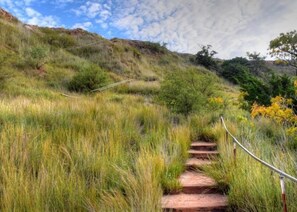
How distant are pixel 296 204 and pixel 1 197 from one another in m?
3.29

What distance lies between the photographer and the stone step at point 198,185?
189 inches

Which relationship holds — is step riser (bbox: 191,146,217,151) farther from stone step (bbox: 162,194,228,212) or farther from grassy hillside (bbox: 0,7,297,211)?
stone step (bbox: 162,194,228,212)

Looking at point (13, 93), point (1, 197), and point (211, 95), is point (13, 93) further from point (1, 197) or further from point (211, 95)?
point (1, 197)

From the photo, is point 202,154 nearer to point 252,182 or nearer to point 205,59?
point 252,182

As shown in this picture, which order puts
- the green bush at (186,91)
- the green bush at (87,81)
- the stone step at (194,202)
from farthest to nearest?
the green bush at (87,81) → the green bush at (186,91) → the stone step at (194,202)

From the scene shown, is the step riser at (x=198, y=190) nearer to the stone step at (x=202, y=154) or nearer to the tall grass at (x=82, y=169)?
the tall grass at (x=82, y=169)

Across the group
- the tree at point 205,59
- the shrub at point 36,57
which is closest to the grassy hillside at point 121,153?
the shrub at point 36,57

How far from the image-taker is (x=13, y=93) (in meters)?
12.5

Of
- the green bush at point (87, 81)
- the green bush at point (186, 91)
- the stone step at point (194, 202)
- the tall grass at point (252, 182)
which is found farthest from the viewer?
the green bush at point (87, 81)

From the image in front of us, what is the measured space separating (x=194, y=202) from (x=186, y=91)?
6811 mm

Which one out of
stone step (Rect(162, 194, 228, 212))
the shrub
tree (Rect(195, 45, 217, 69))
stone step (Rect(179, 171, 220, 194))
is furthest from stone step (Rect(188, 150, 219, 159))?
tree (Rect(195, 45, 217, 69))

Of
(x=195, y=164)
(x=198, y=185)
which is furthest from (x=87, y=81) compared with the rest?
(x=198, y=185)

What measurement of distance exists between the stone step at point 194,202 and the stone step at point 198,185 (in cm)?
14

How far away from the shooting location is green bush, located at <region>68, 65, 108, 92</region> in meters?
16.9
